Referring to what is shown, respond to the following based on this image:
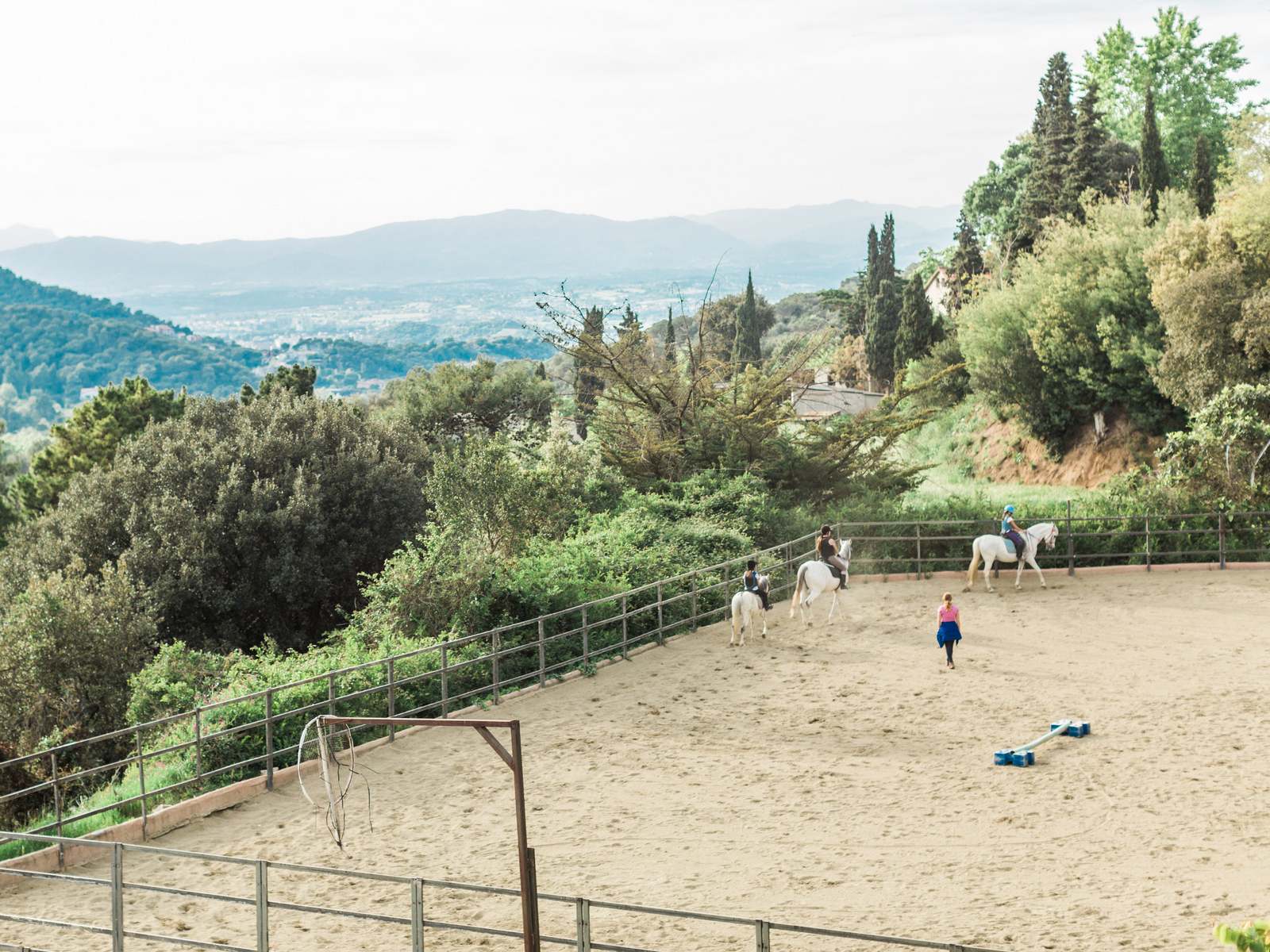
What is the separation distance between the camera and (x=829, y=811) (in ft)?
43.8

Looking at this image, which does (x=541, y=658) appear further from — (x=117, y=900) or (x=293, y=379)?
(x=293, y=379)

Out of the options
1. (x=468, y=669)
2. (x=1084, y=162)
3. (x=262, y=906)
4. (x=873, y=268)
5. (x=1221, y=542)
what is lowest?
(x=468, y=669)

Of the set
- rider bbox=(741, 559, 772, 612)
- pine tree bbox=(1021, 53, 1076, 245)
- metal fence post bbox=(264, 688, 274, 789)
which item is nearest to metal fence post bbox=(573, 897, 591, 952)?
metal fence post bbox=(264, 688, 274, 789)

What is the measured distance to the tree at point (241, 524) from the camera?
31594 millimetres

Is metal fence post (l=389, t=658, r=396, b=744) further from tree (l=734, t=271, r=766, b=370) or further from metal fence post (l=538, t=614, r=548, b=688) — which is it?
tree (l=734, t=271, r=766, b=370)

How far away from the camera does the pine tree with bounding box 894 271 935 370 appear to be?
207 feet

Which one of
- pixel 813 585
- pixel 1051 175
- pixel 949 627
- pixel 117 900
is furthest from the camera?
pixel 1051 175

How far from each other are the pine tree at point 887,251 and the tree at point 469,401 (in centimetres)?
3012

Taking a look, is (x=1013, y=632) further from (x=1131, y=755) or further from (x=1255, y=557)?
(x=1255, y=557)

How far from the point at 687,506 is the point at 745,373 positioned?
6.61 m

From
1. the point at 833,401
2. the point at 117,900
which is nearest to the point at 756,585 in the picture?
the point at 117,900

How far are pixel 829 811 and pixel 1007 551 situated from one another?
36.7 feet

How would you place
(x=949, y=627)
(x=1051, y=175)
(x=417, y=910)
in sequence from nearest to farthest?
(x=417, y=910) < (x=949, y=627) < (x=1051, y=175)

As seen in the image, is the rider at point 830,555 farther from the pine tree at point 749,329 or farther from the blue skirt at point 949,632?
the pine tree at point 749,329
